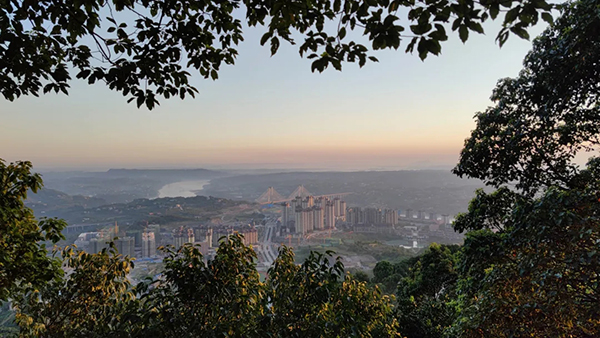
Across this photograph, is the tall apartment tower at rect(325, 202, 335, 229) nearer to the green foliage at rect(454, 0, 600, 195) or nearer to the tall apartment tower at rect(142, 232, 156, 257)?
the tall apartment tower at rect(142, 232, 156, 257)

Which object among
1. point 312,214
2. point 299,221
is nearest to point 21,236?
point 299,221

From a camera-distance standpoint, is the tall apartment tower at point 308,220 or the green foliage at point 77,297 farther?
the tall apartment tower at point 308,220

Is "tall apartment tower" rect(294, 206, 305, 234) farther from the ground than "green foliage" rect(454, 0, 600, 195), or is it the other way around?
"green foliage" rect(454, 0, 600, 195)

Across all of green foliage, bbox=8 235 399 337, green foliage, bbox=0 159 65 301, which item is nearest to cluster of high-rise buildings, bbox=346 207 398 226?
green foliage, bbox=8 235 399 337

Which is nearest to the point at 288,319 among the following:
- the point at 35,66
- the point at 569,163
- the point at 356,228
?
the point at 35,66

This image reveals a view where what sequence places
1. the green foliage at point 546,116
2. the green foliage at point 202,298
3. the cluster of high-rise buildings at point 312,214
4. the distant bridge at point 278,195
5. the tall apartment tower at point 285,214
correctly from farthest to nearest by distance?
the distant bridge at point 278,195
the tall apartment tower at point 285,214
the cluster of high-rise buildings at point 312,214
the green foliage at point 546,116
the green foliage at point 202,298

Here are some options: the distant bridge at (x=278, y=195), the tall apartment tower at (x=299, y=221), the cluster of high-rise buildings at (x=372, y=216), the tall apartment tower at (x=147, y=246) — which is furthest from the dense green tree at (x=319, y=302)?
the distant bridge at (x=278, y=195)

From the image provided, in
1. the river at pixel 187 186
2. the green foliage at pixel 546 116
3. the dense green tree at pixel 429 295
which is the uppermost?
the green foliage at pixel 546 116

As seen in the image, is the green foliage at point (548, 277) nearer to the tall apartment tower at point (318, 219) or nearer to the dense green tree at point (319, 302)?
the dense green tree at point (319, 302)
